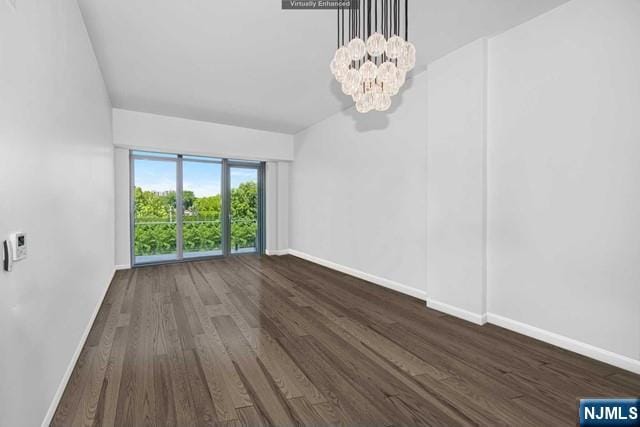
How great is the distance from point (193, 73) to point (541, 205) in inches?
163

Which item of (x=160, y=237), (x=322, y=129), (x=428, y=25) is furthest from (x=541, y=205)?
(x=160, y=237)

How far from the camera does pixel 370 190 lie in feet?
15.5

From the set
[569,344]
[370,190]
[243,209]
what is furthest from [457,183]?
[243,209]

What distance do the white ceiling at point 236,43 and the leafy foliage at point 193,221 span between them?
6.58ft

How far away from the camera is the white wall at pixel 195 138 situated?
5.15m

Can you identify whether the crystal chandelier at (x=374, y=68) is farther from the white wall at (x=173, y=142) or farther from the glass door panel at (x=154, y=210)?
the glass door panel at (x=154, y=210)

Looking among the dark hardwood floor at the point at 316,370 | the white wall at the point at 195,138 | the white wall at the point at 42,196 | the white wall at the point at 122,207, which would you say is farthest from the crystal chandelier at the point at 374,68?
the white wall at the point at 122,207

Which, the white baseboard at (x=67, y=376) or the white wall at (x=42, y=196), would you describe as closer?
the white wall at (x=42, y=196)

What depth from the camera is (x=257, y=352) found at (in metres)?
2.50

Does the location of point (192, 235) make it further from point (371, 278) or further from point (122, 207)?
point (371, 278)

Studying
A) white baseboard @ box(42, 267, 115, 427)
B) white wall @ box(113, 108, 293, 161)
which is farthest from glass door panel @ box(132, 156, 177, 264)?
white baseboard @ box(42, 267, 115, 427)

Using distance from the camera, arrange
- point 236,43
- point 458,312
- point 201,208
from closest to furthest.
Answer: point 236,43 → point 458,312 → point 201,208

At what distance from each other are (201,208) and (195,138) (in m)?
1.54

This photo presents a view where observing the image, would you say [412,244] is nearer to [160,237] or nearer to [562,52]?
[562,52]
